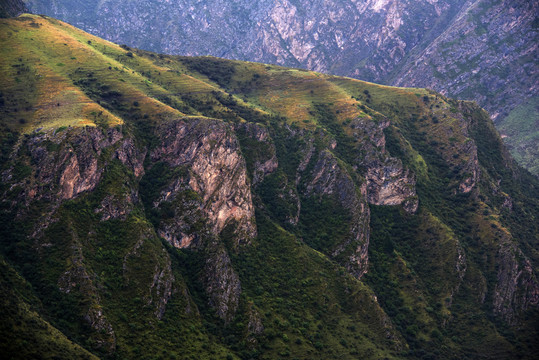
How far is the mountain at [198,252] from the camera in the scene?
117438 mm

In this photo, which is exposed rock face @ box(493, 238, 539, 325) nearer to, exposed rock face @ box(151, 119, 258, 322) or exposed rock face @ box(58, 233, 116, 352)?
exposed rock face @ box(151, 119, 258, 322)

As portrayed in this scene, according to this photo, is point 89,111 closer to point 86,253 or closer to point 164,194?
point 164,194

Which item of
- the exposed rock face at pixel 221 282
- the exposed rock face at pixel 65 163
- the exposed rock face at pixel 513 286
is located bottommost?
the exposed rock face at pixel 221 282

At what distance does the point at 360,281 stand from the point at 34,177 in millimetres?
117556

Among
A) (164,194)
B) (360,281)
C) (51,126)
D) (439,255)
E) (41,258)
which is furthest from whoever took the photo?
(439,255)

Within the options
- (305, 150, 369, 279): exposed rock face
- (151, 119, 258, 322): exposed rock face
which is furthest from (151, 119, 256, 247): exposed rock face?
(305, 150, 369, 279): exposed rock face

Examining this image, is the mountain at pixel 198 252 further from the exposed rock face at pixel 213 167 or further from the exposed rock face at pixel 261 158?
the exposed rock face at pixel 261 158

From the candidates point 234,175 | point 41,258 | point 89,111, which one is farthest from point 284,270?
point 89,111

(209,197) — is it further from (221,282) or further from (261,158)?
(261,158)

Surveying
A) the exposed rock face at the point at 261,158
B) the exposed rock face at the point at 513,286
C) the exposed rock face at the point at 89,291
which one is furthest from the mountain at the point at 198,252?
the exposed rock face at the point at 261,158

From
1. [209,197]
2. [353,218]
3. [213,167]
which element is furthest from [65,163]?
[353,218]

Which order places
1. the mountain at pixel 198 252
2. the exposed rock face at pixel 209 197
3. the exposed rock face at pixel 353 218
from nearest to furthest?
1. the mountain at pixel 198 252
2. the exposed rock face at pixel 209 197
3. the exposed rock face at pixel 353 218

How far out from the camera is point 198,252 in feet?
497

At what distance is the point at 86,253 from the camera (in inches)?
4877
